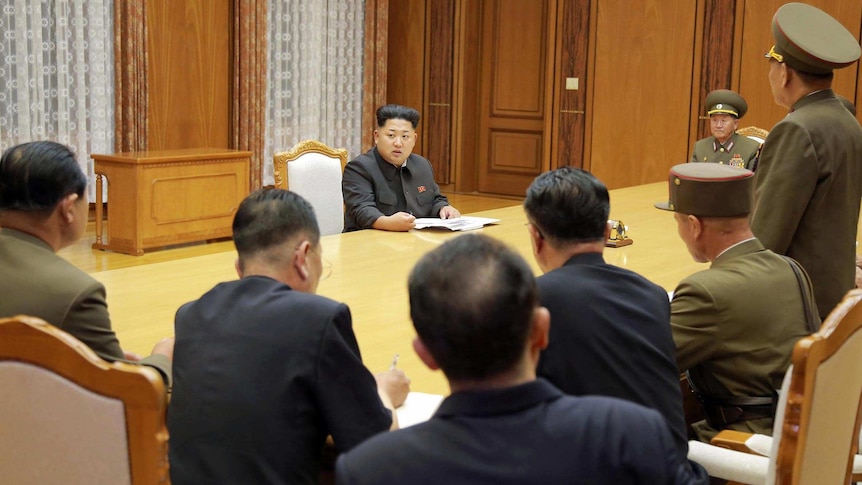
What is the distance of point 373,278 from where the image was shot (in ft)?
10.4

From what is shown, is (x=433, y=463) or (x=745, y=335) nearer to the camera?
(x=433, y=463)

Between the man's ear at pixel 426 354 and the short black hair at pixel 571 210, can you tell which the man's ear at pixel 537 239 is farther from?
the man's ear at pixel 426 354

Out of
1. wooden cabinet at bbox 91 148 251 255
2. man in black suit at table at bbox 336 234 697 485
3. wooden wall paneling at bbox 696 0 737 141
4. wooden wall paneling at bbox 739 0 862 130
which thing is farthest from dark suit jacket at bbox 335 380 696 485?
wooden wall paneling at bbox 696 0 737 141

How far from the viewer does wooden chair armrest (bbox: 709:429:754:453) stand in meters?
2.06

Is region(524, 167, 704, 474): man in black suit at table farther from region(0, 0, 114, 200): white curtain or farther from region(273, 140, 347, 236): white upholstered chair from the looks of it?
region(0, 0, 114, 200): white curtain

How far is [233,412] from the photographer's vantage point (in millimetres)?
1654

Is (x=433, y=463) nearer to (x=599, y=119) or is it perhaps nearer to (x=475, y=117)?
(x=599, y=119)

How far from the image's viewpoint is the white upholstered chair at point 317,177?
15.0 ft

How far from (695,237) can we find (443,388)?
67 cm

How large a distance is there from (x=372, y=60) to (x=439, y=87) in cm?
81

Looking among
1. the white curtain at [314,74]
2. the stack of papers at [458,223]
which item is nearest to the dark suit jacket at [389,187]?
the stack of papers at [458,223]

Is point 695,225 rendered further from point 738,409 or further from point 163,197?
point 163,197

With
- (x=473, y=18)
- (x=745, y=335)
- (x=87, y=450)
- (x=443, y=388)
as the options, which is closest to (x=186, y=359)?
(x=87, y=450)

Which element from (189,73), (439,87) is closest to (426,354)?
(189,73)
